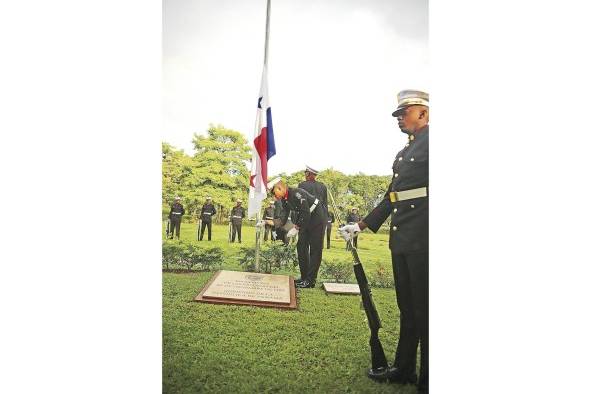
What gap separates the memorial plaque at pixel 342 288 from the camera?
10.0ft

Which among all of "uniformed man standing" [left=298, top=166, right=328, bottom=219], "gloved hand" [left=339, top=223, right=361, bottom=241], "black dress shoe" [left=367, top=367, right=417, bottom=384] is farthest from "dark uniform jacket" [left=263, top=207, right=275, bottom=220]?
"black dress shoe" [left=367, top=367, right=417, bottom=384]

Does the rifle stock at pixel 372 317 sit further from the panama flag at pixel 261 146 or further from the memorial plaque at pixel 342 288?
the panama flag at pixel 261 146

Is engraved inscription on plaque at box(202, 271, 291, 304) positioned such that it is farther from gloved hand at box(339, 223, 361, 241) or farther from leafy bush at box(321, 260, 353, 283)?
gloved hand at box(339, 223, 361, 241)

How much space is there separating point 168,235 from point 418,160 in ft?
5.43

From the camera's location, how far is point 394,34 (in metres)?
3.06

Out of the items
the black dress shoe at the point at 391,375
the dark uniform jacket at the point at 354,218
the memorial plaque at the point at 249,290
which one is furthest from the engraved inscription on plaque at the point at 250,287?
the black dress shoe at the point at 391,375

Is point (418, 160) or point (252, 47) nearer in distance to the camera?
point (418, 160)

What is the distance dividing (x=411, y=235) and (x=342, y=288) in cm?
54

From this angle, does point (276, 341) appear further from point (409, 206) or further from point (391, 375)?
point (409, 206)

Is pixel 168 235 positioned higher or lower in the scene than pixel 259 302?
higher

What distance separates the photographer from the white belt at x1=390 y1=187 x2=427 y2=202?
2.95m
